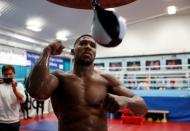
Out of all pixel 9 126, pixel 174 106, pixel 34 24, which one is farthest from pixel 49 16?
pixel 174 106

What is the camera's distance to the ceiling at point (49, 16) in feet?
16.3

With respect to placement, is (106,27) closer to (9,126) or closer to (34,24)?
(9,126)

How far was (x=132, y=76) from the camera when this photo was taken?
8195 mm

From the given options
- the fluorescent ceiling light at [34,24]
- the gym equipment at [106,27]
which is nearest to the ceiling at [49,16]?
the fluorescent ceiling light at [34,24]

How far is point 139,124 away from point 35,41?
414cm

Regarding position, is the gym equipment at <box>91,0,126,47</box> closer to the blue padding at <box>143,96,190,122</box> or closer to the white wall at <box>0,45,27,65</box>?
the blue padding at <box>143,96,190,122</box>

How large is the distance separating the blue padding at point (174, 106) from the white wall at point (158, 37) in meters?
2.81

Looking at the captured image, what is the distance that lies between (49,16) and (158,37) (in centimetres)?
488

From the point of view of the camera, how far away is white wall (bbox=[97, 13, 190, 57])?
8492mm

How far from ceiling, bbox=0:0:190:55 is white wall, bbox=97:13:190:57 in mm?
1190

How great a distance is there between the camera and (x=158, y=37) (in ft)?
29.1

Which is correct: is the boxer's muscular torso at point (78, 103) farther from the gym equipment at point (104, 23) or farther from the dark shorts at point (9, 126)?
the dark shorts at point (9, 126)

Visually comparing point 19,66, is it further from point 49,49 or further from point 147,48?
point 49,49

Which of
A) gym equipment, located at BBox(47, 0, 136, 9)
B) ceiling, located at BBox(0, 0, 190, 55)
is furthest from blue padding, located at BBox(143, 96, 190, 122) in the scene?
gym equipment, located at BBox(47, 0, 136, 9)
